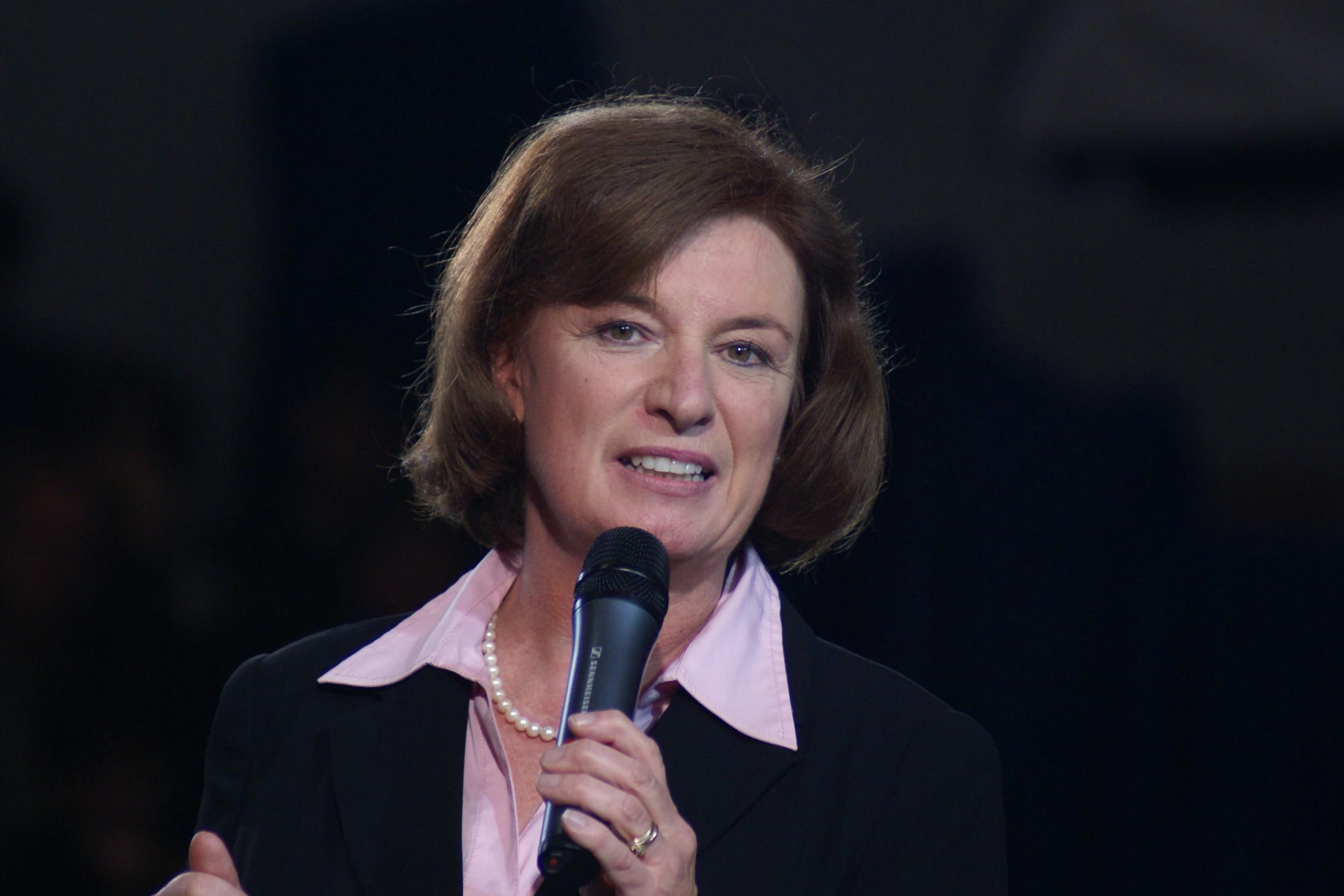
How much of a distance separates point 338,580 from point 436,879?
994 mm

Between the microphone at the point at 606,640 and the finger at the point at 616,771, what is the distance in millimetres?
36

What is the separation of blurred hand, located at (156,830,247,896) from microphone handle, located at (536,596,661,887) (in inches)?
18.5

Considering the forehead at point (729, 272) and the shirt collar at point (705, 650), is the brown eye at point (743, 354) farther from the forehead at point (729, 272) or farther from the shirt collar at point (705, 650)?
the shirt collar at point (705, 650)

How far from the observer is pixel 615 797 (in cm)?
109

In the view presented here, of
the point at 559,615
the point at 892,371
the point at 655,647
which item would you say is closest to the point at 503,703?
the point at 559,615

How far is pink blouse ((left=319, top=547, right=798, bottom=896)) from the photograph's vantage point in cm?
167

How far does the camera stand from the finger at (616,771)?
1.09 m

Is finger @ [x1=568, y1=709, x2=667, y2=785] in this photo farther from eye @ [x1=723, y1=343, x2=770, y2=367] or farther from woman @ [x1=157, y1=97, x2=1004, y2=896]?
eye @ [x1=723, y1=343, x2=770, y2=367]

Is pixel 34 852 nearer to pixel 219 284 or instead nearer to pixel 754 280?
pixel 219 284

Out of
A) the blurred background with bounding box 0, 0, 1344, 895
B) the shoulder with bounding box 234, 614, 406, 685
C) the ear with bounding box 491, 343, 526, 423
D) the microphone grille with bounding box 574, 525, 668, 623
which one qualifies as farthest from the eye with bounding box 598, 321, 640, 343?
the blurred background with bounding box 0, 0, 1344, 895

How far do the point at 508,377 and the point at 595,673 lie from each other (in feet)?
2.91

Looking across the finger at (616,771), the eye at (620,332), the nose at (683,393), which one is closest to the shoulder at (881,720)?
the nose at (683,393)

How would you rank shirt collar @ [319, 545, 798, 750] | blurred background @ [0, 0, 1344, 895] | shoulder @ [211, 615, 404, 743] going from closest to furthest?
shirt collar @ [319, 545, 798, 750] < shoulder @ [211, 615, 404, 743] < blurred background @ [0, 0, 1344, 895]

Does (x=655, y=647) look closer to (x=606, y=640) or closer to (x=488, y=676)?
(x=488, y=676)
